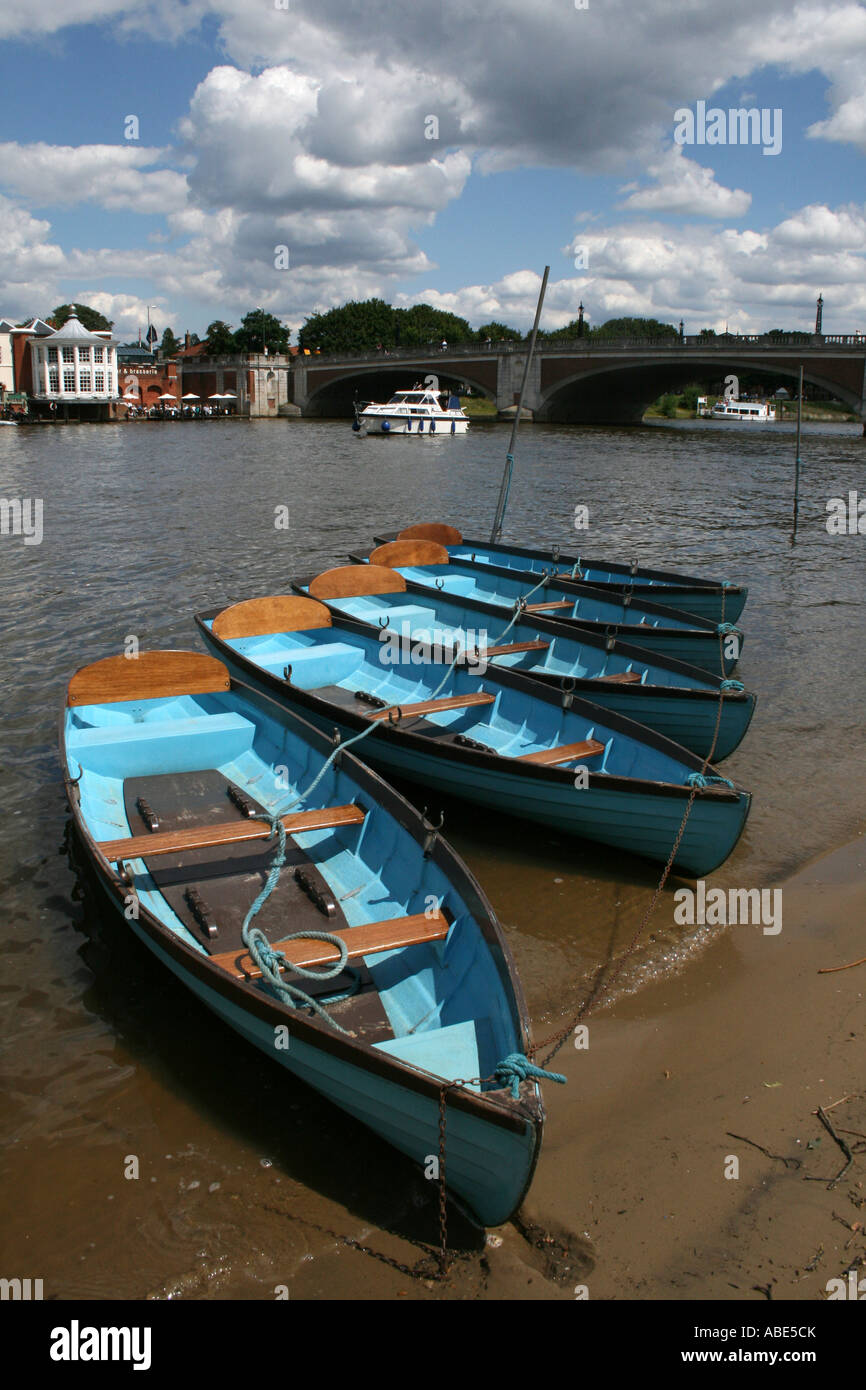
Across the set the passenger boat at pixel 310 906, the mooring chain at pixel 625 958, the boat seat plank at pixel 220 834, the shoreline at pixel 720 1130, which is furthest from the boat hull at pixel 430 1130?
the boat seat plank at pixel 220 834

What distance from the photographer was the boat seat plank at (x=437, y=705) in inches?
372

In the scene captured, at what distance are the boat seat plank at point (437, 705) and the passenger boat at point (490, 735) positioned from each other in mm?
13

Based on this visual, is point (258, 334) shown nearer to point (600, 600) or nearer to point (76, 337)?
point (76, 337)

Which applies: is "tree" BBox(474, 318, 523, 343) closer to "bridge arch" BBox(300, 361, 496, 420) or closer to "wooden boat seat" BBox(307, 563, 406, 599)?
"bridge arch" BBox(300, 361, 496, 420)

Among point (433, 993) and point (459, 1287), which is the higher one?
point (433, 993)

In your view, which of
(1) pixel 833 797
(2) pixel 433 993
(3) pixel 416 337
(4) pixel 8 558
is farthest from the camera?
(3) pixel 416 337

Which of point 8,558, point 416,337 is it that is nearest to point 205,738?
point 8,558

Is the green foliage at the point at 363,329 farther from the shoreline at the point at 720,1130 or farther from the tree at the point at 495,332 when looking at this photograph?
the shoreline at the point at 720,1130

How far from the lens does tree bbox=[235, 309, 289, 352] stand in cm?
11494

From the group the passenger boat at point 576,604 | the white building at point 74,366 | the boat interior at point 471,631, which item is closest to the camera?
the boat interior at point 471,631
